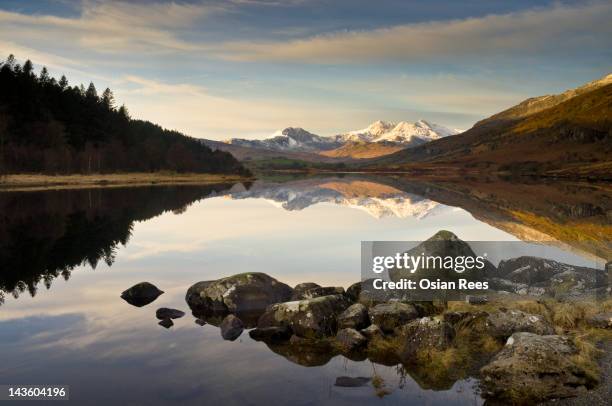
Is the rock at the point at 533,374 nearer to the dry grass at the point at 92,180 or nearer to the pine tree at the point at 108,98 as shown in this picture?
the dry grass at the point at 92,180

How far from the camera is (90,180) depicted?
12538 centimetres

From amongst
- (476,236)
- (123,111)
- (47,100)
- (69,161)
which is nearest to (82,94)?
(123,111)

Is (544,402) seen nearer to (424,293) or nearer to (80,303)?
(424,293)

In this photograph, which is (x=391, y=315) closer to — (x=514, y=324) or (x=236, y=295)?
(x=514, y=324)

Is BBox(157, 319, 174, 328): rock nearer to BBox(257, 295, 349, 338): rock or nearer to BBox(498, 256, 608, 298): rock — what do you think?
BBox(257, 295, 349, 338): rock

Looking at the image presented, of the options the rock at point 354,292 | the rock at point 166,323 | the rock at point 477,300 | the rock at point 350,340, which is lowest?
the rock at point 166,323

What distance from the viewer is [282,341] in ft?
59.5

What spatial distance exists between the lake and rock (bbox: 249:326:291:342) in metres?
0.52

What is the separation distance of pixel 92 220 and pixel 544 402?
47.9m

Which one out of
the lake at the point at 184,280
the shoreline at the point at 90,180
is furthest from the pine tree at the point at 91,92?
the lake at the point at 184,280

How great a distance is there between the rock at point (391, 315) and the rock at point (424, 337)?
1.49 metres

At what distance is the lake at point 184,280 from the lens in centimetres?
1406

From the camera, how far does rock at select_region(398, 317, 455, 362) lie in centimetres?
1611

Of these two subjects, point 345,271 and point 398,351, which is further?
point 345,271
